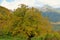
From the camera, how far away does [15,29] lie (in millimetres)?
30938

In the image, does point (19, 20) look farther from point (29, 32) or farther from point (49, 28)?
point (49, 28)

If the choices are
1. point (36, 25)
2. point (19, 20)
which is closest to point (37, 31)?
point (36, 25)

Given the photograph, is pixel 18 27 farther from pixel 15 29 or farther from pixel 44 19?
pixel 44 19

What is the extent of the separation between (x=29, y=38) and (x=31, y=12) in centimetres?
353

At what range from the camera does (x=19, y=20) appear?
1234 inches

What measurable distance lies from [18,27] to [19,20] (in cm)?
100

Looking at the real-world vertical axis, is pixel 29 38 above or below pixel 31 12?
below

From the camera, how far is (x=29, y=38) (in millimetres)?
31281

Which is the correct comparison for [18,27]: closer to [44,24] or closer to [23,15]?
[23,15]

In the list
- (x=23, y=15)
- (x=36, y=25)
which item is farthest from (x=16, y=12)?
(x=36, y=25)

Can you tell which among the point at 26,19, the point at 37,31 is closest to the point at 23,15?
the point at 26,19

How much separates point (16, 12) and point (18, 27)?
6.98 feet

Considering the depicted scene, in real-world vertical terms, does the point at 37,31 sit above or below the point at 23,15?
below

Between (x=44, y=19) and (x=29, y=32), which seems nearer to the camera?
(x=29, y=32)
